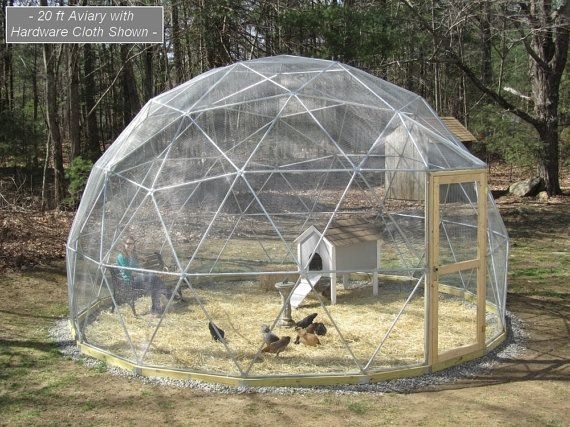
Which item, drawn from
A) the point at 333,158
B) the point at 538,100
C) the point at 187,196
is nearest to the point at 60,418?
the point at 187,196

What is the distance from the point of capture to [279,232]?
9602 millimetres

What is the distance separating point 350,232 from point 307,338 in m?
2.74

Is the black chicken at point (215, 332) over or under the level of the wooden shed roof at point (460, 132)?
under

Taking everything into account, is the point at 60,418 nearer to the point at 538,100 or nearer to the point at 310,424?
the point at 310,424

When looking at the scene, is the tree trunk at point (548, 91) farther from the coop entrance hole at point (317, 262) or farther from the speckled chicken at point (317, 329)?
the speckled chicken at point (317, 329)

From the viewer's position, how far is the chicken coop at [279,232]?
8.33 metres

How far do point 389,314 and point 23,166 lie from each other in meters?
19.7

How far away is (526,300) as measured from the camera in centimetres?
1177

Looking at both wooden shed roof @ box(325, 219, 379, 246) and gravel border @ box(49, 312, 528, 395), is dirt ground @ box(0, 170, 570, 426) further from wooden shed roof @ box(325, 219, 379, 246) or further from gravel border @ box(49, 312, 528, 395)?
wooden shed roof @ box(325, 219, 379, 246)

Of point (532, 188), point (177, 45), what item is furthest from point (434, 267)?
point (532, 188)

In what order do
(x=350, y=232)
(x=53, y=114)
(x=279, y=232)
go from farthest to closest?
(x=53, y=114) < (x=350, y=232) < (x=279, y=232)

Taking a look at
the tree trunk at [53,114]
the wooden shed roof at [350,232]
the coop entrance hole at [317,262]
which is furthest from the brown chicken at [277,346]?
the tree trunk at [53,114]

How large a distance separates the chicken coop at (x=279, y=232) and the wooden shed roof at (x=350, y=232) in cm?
6

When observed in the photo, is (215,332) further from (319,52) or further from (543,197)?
(543,197)
